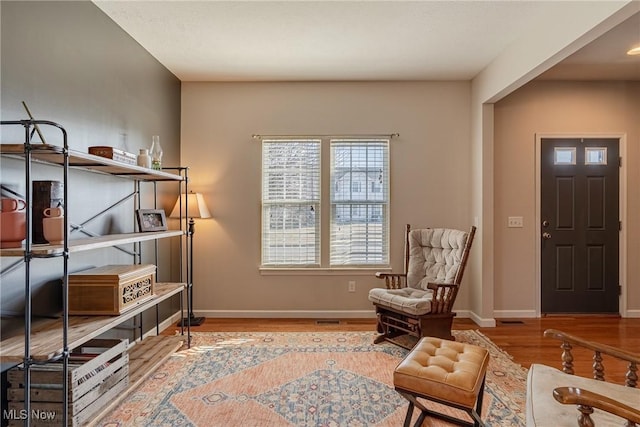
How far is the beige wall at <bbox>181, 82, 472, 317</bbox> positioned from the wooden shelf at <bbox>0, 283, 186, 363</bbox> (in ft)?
5.57

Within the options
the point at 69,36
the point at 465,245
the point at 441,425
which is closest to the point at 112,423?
the point at 441,425

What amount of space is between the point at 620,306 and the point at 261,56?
485cm

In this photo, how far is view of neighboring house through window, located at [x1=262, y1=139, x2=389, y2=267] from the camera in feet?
13.0

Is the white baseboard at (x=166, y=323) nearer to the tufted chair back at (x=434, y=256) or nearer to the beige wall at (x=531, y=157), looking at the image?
the tufted chair back at (x=434, y=256)

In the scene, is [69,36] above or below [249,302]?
above

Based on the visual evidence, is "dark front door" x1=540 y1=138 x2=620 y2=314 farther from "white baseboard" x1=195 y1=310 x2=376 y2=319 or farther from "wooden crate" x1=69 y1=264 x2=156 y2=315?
"wooden crate" x1=69 y1=264 x2=156 y2=315

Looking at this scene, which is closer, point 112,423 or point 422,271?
point 112,423

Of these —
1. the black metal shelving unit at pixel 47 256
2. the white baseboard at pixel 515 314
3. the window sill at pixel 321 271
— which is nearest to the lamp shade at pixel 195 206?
the window sill at pixel 321 271

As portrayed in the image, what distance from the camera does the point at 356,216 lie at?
3.96 m

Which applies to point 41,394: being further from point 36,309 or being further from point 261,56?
point 261,56

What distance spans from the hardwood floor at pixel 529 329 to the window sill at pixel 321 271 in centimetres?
52

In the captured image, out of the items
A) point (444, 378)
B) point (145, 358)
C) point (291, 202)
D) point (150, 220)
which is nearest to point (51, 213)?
point (150, 220)

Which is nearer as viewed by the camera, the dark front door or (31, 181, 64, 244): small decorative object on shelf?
(31, 181, 64, 244): small decorative object on shelf

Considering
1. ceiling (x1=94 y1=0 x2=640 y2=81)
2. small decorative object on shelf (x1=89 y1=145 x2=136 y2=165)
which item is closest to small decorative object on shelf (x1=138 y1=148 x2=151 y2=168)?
small decorative object on shelf (x1=89 y1=145 x2=136 y2=165)
